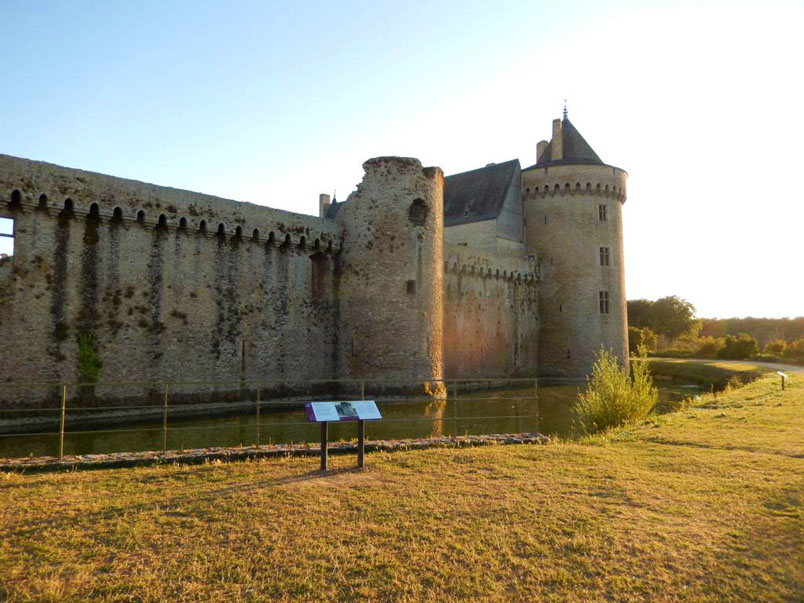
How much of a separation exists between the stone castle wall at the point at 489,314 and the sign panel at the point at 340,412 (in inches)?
716

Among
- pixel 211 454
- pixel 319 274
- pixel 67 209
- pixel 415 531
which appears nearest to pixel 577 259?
pixel 319 274

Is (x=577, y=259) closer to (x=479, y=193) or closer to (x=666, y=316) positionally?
(x=479, y=193)

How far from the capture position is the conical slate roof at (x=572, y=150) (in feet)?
108

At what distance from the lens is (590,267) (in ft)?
106

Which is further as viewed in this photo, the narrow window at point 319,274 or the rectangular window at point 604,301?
the rectangular window at point 604,301

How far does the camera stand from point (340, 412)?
793cm

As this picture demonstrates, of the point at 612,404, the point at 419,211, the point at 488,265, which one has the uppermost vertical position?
the point at 419,211

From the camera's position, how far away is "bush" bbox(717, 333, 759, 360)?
40.1 metres

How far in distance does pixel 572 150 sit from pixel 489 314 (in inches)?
447

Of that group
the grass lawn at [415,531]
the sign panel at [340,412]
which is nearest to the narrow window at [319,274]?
the grass lawn at [415,531]

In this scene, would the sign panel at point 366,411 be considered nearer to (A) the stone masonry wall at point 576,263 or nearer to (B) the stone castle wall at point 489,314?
(B) the stone castle wall at point 489,314

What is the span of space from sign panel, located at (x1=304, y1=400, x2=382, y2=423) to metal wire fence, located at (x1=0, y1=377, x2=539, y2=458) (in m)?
1.36

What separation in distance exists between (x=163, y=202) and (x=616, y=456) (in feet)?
47.0

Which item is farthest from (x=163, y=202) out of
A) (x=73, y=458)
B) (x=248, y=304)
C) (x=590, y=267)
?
(x=590, y=267)
